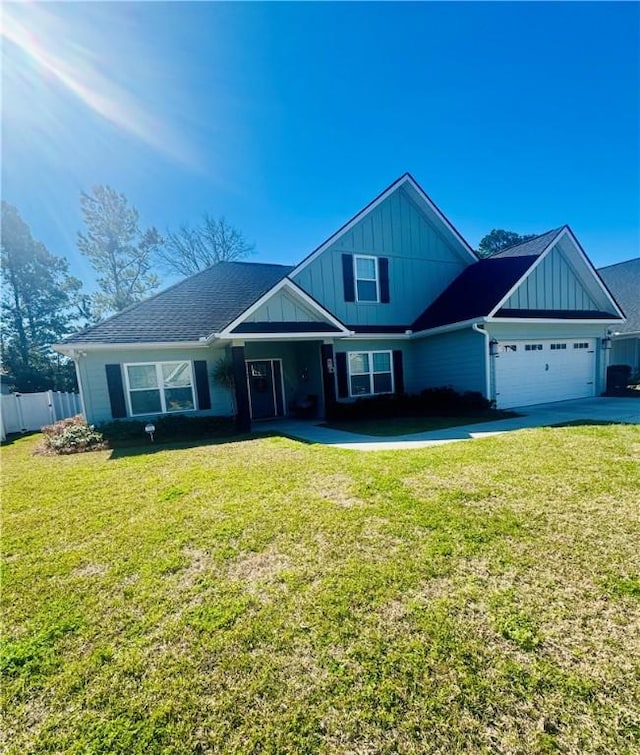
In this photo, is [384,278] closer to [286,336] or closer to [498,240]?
[286,336]

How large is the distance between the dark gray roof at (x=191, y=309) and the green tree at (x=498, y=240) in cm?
2910

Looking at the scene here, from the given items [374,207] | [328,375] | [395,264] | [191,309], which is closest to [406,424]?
[328,375]

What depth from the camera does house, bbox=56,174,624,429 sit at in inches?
404

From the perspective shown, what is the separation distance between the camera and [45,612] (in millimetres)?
2598

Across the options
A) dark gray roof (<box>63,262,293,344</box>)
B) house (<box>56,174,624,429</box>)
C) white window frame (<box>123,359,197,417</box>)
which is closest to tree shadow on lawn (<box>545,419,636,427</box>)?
house (<box>56,174,624,429</box>)

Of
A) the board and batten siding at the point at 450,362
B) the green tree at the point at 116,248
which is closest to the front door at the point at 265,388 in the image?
the board and batten siding at the point at 450,362

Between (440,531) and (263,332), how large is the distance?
24.3 feet

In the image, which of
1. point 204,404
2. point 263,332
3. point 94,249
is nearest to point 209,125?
point 263,332

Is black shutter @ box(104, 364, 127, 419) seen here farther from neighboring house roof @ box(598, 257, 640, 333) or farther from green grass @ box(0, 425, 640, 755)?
neighboring house roof @ box(598, 257, 640, 333)

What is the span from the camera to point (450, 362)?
12.1 metres

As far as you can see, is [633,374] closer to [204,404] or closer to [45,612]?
[204,404]

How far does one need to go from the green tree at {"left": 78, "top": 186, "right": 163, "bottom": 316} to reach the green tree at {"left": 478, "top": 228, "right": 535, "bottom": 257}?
31.1m

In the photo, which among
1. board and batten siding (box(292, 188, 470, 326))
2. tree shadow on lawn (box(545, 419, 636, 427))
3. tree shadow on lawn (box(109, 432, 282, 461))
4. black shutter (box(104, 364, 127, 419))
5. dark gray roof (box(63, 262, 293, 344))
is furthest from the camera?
board and batten siding (box(292, 188, 470, 326))

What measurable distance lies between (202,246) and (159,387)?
→ 18139mm
